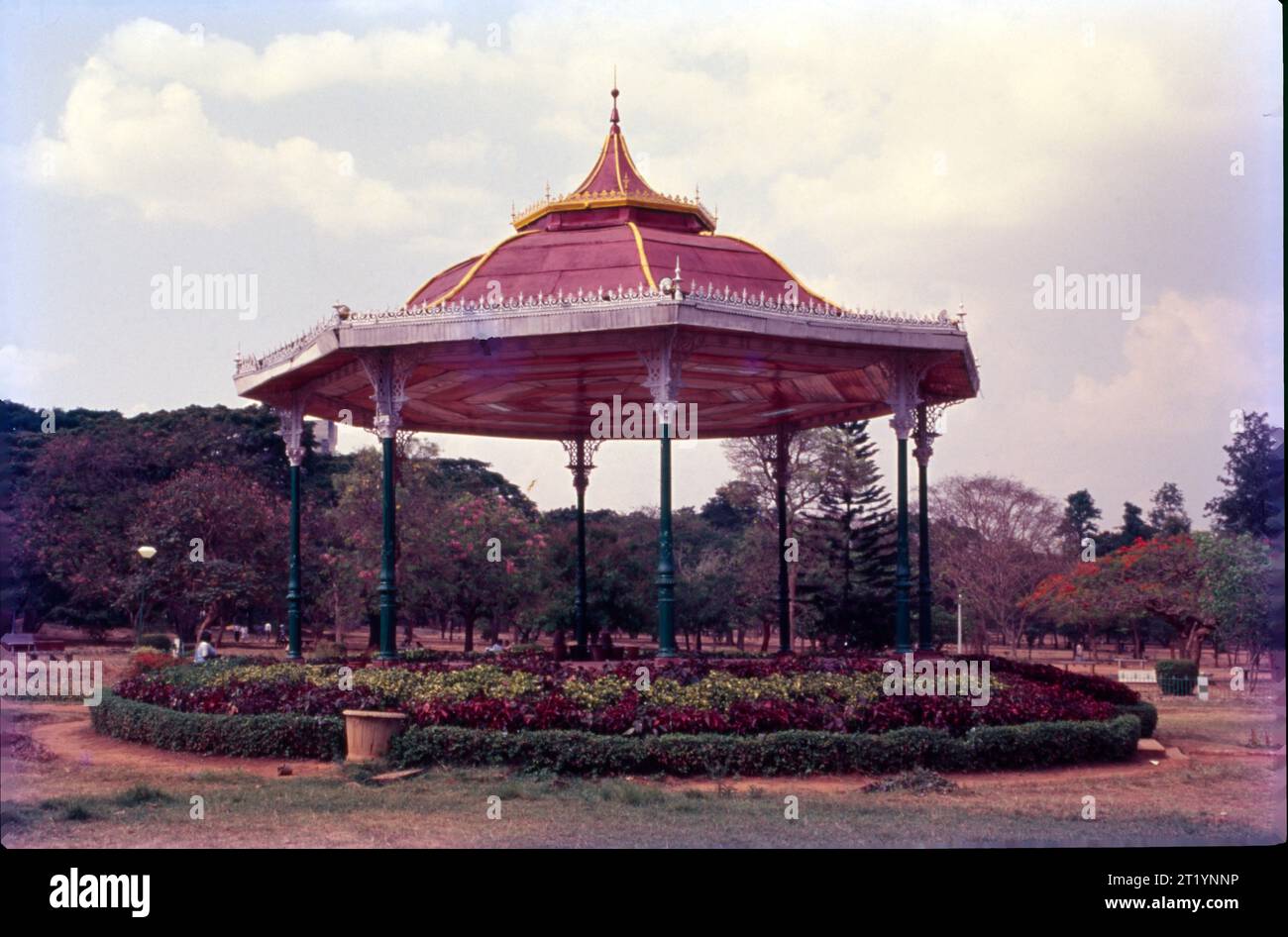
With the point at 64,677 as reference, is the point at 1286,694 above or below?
above

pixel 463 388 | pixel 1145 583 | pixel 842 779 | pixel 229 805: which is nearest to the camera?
pixel 229 805

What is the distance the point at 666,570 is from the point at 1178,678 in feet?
61.5

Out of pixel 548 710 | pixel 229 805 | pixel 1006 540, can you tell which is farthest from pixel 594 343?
pixel 1006 540

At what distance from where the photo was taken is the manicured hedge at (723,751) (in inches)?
579

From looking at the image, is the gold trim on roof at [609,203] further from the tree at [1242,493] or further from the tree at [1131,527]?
the tree at [1131,527]

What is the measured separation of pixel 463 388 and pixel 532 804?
510 inches

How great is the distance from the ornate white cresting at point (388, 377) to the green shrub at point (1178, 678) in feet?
70.2

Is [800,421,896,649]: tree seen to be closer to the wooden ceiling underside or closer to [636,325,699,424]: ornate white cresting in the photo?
the wooden ceiling underside

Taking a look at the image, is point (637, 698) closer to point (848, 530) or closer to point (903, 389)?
point (903, 389)

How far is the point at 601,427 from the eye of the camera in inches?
1115

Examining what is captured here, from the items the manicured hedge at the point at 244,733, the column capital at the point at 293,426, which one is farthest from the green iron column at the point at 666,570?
the column capital at the point at 293,426

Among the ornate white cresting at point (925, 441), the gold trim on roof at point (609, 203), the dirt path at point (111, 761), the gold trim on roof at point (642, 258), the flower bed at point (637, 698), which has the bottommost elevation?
the dirt path at point (111, 761)

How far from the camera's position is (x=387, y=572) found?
1945 cm
